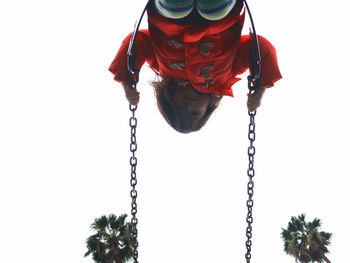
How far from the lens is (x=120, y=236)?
888 cm

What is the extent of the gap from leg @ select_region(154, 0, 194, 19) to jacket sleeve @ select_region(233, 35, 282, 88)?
722 millimetres

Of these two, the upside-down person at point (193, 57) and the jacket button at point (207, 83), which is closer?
the upside-down person at point (193, 57)

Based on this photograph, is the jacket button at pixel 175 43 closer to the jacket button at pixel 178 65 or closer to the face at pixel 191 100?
the jacket button at pixel 178 65

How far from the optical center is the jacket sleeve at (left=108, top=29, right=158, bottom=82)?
2.98m

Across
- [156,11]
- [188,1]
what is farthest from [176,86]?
[188,1]

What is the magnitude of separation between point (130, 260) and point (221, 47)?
23.8 feet

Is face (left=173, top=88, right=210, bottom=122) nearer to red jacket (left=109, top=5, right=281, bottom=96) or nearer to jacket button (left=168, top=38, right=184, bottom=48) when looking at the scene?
red jacket (left=109, top=5, right=281, bottom=96)

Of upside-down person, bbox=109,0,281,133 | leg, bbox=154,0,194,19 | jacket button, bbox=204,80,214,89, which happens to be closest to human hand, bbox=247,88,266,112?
upside-down person, bbox=109,0,281,133

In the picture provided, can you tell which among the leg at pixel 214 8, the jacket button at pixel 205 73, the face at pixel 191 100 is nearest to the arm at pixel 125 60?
the face at pixel 191 100

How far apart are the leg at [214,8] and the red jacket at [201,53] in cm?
13

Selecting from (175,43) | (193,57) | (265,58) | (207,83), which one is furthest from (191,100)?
(265,58)

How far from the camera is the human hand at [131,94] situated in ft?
10.1

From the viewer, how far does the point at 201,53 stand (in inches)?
108

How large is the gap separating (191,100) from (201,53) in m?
0.58
